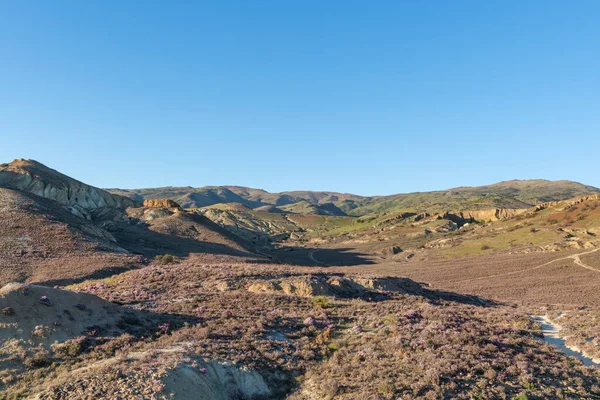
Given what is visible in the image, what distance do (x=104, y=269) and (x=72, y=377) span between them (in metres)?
33.6

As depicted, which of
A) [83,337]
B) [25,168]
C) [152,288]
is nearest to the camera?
[83,337]

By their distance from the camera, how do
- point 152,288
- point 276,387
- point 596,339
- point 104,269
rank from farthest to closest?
point 104,269 → point 152,288 → point 596,339 → point 276,387

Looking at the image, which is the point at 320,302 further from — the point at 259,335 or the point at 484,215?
the point at 484,215

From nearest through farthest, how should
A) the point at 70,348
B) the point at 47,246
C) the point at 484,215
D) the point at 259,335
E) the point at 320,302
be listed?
the point at 70,348 < the point at 259,335 < the point at 320,302 < the point at 47,246 < the point at 484,215

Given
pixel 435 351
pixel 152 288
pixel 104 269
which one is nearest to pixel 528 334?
pixel 435 351

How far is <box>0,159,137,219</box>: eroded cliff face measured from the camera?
88394 millimetres

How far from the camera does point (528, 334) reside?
2223 centimetres

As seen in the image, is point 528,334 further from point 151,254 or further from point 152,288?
point 151,254

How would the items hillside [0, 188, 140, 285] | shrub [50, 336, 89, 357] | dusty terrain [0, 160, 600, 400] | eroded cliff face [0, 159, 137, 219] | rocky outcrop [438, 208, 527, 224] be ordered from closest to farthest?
dusty terrain [0, 160, 600, 400]
shrub [50, 336, 89, 357]
hillside [0, 188, 140, 285]
eroded cliff face [0, 159, 137, 219]
rocky outcrop [438, 208, 527, 224]

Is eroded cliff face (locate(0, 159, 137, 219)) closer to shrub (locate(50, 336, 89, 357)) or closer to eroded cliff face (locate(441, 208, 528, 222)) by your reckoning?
shrub (locate(50, 336, 89, 357))

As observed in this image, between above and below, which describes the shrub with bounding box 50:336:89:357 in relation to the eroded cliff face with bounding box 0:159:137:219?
below

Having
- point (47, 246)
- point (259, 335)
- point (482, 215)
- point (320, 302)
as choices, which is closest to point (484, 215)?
point (482, 215)

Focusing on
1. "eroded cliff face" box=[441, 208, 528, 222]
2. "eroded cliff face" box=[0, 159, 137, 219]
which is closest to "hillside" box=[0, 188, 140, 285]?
"eroded cliff face" box=[0, 159, 137, 219]

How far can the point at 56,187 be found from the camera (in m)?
94.6
